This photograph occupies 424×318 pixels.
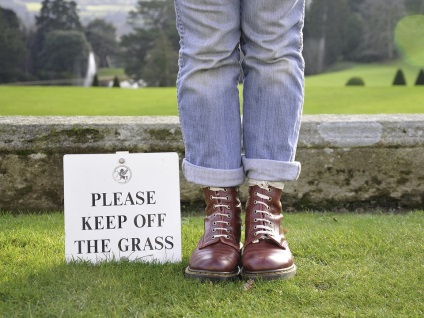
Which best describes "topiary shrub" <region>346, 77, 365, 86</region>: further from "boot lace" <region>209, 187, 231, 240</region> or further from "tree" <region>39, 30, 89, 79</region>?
"boot lace" <region>209, 187, 231, 240</region>

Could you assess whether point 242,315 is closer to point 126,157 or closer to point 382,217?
point 126,157

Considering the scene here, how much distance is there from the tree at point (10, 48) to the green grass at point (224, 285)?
11.7 meters

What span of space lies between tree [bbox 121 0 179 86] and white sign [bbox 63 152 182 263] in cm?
1917

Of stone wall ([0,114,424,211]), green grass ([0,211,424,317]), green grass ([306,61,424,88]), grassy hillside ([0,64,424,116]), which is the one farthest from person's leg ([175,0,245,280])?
green grass ([306,61,424,88])

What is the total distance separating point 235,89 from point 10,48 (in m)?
13.1

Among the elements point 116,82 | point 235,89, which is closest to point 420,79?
point 116,82

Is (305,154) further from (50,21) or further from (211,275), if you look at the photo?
(50,21)

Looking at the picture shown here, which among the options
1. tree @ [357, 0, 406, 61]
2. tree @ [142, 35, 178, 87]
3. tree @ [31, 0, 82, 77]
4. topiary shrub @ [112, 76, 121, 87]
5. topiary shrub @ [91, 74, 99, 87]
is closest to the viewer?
tree @ [31, 0, 82, 77]

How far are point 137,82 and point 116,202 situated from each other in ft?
67.8

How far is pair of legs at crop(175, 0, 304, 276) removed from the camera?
1.31 metres

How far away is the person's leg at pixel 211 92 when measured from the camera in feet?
4.28

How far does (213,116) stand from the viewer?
1336 mm

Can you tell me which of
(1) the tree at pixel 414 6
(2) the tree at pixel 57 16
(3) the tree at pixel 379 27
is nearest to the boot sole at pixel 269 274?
(2) the tree at pixel 57 16

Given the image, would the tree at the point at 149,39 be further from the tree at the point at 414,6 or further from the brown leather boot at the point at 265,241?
the brown leather boot at the point at 265,241
